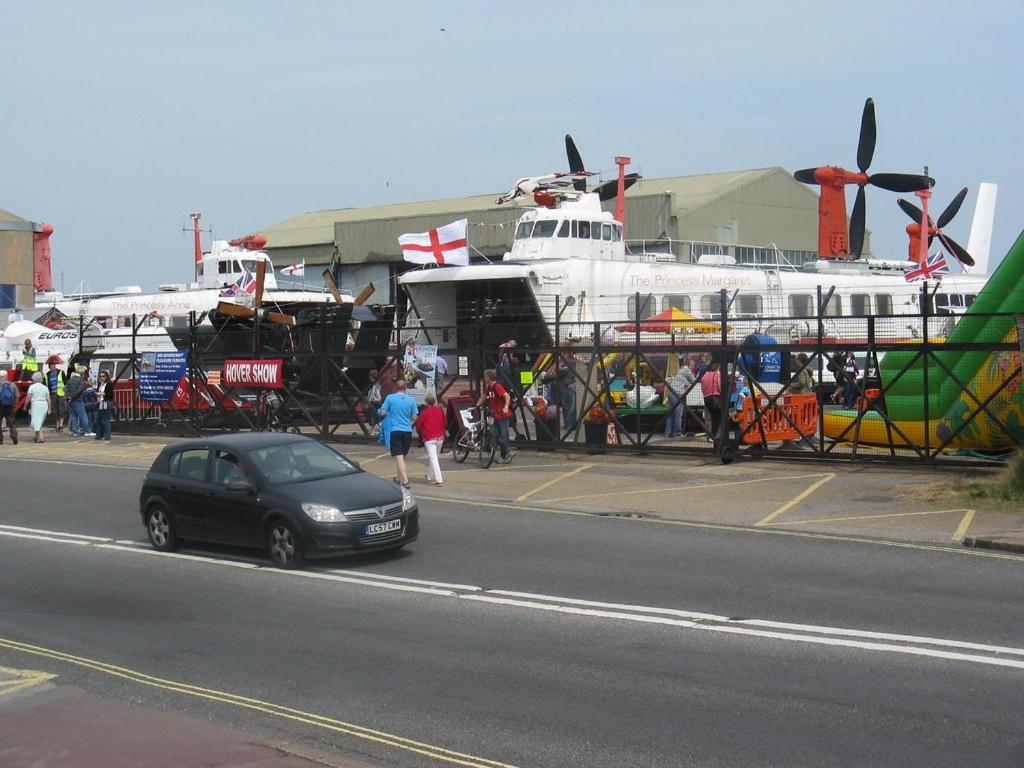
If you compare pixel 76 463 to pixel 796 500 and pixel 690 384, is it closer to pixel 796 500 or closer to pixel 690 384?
pixel 690 384

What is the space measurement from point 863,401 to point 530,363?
660 centimetres

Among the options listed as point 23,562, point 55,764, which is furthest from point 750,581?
point 23,562

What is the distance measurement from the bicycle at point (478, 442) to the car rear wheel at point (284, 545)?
869 cm

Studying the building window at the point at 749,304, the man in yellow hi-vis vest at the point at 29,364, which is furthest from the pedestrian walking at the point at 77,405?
Answer: the building window at the point at 749,304

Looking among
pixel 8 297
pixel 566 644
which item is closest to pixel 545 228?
pixel 566 644

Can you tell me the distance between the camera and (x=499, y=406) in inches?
847

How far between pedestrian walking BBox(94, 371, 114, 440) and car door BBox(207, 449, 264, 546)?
16.1 m

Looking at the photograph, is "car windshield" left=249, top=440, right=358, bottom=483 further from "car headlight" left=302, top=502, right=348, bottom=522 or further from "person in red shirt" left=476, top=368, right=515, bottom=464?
"person in red shirt" left=476, top=368, right=515, bottom=464

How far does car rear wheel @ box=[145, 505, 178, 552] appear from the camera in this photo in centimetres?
1463

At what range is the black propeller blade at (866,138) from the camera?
44.2 metres

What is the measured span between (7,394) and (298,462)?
56.3ft

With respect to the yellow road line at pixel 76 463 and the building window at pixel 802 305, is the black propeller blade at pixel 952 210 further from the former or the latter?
the yellow road line at pixel 76 463

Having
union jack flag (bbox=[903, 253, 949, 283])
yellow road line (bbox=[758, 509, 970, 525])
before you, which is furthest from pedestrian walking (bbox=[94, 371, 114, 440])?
union jack flag (bbox=[903, 253, 949, 283])

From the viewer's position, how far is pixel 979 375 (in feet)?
63.5
